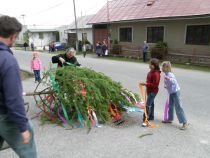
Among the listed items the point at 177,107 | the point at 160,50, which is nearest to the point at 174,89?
the point at 177,107

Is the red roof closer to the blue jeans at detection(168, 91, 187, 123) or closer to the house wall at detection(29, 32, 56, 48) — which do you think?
the blue jeans at detection(168, 91, 187, 123)

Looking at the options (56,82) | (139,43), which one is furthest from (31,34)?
(56,82)

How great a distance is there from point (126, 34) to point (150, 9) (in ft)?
12.3

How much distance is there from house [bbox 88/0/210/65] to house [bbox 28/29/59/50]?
28541mm

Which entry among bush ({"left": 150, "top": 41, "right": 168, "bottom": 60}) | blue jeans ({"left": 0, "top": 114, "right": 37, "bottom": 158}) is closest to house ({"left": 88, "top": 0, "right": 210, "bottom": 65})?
bush ({"left": 150, "top": 41, "right": 168, "bottom": 60})

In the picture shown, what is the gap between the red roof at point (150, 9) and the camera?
17.6 m

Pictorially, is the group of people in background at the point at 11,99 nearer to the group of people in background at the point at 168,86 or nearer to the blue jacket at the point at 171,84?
the group of people in background at the point at 168,86

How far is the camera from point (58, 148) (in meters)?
4.19

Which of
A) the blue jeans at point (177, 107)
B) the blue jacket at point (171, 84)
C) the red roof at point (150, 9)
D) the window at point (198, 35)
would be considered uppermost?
the red roof at point (150, 9)

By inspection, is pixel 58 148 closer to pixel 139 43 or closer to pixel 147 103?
pixel 147 103

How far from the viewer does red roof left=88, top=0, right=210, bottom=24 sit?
17562 millimetres

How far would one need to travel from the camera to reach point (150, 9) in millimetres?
21422

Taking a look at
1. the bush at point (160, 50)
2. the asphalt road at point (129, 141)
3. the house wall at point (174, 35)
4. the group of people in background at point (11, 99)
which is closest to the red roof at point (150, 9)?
the house wall at point (174, 35)

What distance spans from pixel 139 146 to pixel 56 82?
2413 millimetres
